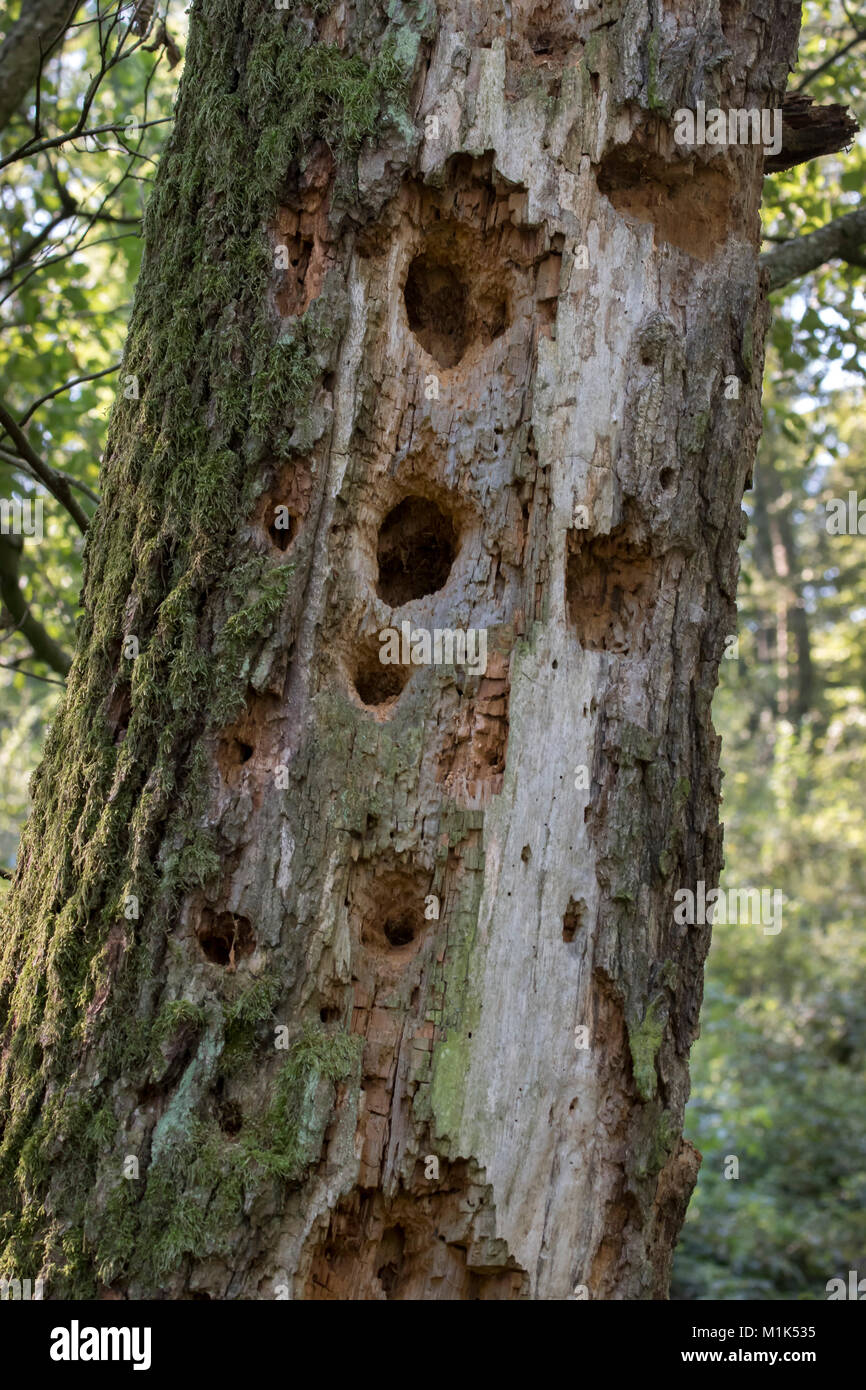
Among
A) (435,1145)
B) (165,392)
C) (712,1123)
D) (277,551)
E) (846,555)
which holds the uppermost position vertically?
(846,555)

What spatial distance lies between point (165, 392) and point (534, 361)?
3.15 ft

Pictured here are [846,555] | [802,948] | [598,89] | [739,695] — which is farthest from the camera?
[739,695]

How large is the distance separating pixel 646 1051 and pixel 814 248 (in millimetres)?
4122

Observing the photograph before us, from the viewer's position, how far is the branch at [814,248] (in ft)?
17.6

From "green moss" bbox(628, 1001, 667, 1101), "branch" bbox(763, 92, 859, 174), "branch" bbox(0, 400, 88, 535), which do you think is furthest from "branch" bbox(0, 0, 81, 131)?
"green moss" bbox(628, 1001, 667, 1101)

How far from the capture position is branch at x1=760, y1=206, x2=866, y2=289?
5352 millimetres

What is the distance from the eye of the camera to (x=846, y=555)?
1908 cm

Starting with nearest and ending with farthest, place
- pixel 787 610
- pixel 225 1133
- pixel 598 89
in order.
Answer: pixel 225 1133 → pixel 598 89 → pixel 787 610

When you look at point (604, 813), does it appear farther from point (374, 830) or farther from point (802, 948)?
point (802, 948)

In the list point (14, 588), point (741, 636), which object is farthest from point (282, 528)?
point (741, 636)

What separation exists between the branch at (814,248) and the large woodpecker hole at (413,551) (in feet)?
9.93

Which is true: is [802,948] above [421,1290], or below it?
above

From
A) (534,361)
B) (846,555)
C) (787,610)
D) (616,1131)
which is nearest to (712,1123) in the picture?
(616,1131)

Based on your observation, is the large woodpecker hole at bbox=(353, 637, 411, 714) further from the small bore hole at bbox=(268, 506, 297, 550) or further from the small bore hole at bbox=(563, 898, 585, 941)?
the small bore hole at bbox=(563, 898, 585, 941)
